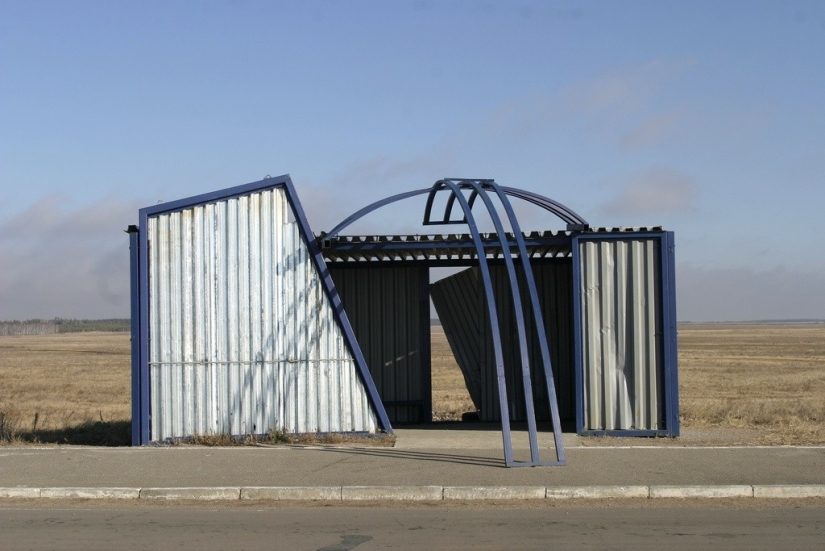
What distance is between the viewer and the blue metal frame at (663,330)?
1337cm

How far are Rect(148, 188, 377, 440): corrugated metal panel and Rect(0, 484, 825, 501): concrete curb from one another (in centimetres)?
368

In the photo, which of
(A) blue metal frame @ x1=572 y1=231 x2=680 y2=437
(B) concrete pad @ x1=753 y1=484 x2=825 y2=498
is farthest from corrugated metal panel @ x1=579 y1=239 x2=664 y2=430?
(B) concrete pad @ x1=753 y1=484 x2=825 y2=498

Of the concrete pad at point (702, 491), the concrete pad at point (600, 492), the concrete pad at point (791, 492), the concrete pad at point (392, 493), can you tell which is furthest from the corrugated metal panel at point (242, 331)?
the concrete pad at point (791, 492)

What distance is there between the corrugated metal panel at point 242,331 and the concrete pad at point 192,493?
3.57 meters

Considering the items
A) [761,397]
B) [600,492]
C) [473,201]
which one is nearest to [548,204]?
[473,201]

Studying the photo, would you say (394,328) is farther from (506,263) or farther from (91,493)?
(91,493)

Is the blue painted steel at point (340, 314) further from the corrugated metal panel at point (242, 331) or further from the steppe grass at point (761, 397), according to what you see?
the steppe grass at point (761, 397)

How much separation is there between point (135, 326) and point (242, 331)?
1568 millimetres

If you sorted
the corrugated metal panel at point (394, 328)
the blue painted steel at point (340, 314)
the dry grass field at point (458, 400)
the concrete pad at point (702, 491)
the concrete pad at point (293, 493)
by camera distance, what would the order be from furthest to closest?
the corrugated metal panel at point (394, 328) → the dry grass field at point (458, 400) → the blue painted steel at point (340, 314) → the concrete pad at point (293, 493) → the concrete pad at point (702, 491)

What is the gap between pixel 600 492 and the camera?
9.48 metres

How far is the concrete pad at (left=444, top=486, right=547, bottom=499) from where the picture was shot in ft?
31.2

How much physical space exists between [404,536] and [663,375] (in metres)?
6.84

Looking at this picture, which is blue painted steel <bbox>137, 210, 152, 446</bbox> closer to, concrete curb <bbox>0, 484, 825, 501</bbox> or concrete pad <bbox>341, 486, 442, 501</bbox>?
concrete curb <bbox>0, 484, 825, 501</bbox>

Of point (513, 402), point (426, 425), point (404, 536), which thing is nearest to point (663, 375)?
point (513, 402)
